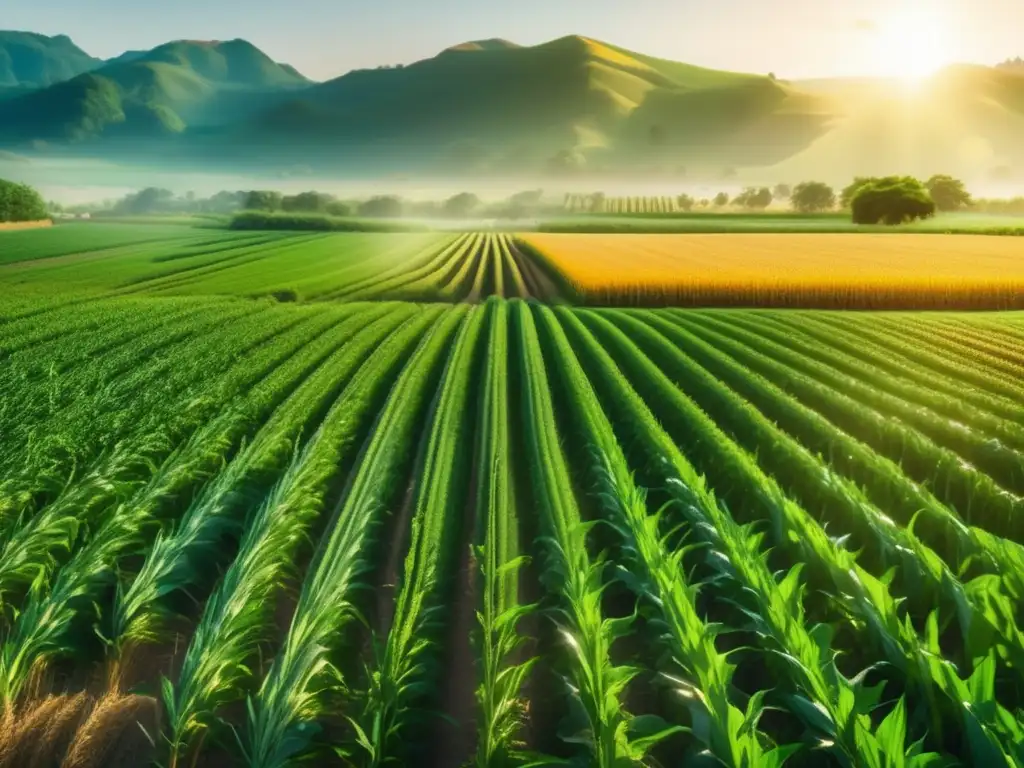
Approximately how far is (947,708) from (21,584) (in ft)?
22.6

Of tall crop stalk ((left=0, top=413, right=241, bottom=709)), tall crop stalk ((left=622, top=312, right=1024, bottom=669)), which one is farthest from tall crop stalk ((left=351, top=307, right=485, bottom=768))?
tall crop stalk ((left=622, top=312, right=1024, bottom=669))

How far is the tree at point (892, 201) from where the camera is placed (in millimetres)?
30359

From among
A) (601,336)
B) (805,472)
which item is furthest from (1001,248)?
(805,472)

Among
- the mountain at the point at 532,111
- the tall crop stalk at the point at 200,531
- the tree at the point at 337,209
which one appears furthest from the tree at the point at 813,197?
the tall crop stalk at the point at 200,531

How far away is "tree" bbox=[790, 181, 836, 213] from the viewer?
148 feet

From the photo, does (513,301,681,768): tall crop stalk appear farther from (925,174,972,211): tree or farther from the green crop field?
(925,174,972,211): tree

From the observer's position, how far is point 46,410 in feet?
32.8

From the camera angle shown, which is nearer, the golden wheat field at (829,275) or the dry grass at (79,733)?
the dry grass at (79,733)

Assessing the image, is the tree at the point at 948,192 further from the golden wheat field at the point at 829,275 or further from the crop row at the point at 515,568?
the crop row at the point at 515,568

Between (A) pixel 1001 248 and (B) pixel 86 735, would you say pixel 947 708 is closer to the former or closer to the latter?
(B) pixel 86 735

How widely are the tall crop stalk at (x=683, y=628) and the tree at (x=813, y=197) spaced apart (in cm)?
4296

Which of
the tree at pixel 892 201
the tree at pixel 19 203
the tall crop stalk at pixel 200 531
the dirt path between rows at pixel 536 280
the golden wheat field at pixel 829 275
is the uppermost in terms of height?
the tree at pixel 892 201

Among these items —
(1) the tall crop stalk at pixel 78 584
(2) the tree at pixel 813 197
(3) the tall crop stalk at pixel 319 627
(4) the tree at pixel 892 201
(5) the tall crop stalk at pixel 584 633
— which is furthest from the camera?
(2) the tree at pixel 813 197

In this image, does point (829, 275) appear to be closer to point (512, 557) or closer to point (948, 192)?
point (948, 192)
